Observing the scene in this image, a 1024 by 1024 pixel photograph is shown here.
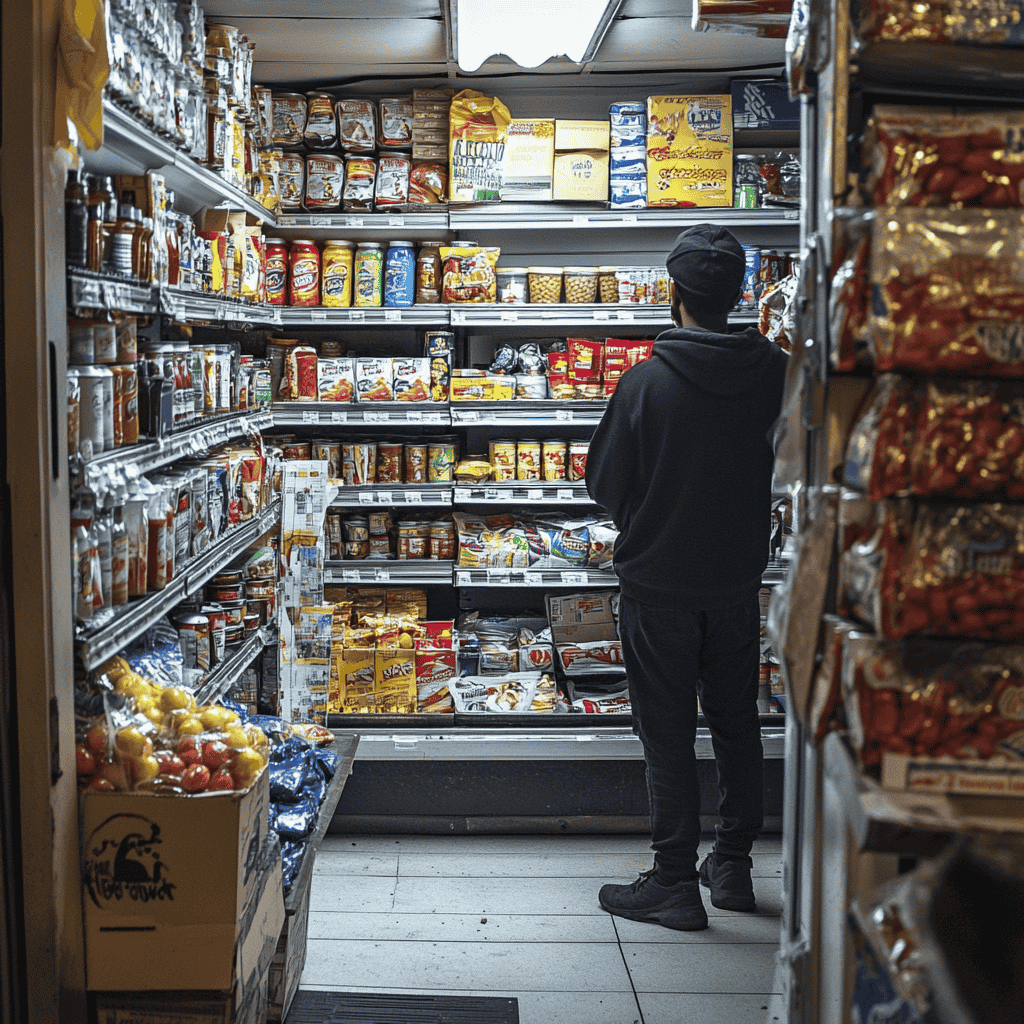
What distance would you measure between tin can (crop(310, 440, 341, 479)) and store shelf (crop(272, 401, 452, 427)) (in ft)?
0.43

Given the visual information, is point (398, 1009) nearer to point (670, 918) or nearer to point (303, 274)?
point (670, 918)

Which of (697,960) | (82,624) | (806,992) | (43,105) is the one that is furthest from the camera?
(697,960)

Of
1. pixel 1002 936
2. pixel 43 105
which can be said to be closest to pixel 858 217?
pixel 1002 936

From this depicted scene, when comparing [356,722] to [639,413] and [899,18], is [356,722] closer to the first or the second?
[639,413]

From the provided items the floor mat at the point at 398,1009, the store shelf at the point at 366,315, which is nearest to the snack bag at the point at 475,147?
the store shelf at the point at 366,315

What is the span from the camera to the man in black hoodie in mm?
3195

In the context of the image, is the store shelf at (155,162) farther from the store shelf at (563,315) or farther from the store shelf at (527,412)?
the store shelf at (527,412)

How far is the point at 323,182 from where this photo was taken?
14.2 feet

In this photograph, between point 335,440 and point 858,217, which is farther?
point 335,440

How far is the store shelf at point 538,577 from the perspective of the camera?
4.27 meters

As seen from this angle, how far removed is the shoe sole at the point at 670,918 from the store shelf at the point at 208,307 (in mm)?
2224

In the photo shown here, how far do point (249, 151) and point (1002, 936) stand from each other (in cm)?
337

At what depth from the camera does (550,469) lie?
14.5ft

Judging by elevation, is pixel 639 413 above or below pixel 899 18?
below
